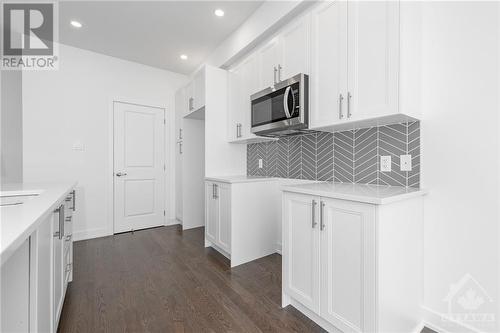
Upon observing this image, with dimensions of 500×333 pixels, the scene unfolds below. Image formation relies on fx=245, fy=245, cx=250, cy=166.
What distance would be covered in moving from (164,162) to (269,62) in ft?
8.26

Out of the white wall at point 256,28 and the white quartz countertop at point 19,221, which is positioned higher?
the white wall at point 256,28

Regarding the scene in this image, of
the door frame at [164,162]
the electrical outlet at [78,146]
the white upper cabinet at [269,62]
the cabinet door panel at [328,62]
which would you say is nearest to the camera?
the cabinet door panel at [328,62]

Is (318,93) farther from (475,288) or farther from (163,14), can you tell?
(163,14)

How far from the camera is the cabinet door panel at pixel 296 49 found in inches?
80.6

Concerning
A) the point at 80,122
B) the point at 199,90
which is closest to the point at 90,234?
the point at 80,122

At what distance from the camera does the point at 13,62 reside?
3.06m

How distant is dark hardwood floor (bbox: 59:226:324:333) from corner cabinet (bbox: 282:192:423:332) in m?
0.26

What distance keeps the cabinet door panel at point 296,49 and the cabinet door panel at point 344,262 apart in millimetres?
1230

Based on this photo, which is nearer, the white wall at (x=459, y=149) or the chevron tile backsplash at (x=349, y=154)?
the white wall at (x=459, y=149)

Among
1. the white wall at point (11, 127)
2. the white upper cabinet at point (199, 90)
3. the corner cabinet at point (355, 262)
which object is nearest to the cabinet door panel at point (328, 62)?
the corner cabinet at point (355, 262)

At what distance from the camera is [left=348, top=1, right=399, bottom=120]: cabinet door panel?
4.84 ft

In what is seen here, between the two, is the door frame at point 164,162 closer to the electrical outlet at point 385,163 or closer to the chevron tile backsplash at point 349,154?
the chevron tile backsplash at point 349,154

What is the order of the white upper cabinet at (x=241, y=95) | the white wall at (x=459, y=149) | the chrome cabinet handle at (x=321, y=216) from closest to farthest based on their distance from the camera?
the white wall at (x=459, y=149) → the chrome cabinet handle at (x=321, y=216) → the white upper cabinet at (x=241, y=95)

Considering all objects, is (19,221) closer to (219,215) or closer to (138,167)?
(219,215)
